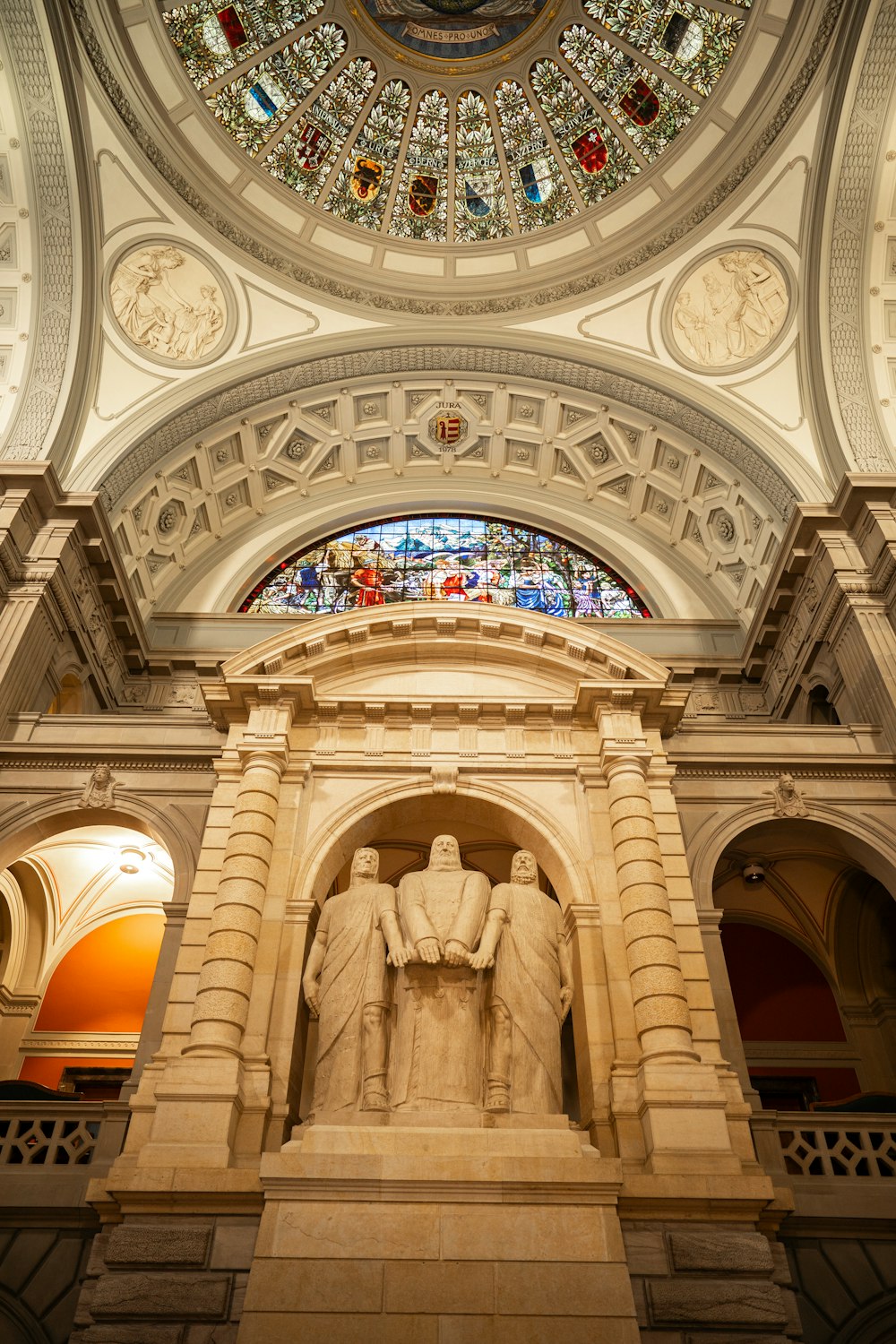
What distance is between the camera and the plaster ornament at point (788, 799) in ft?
41.7

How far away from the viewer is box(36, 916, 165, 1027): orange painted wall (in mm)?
15297

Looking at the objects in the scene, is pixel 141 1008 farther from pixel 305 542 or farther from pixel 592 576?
pixel 592 576

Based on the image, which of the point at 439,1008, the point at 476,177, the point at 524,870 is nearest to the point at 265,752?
the point at 524,870

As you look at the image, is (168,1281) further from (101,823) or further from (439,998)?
(101,823)

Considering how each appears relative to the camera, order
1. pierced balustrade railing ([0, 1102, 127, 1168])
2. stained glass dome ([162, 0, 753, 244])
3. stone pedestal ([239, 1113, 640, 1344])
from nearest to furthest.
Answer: stone pedestal ([239, 1113, 640, 1344]) → pierced balustrade railing ([0, 1102, 127, 1168]) → stained glass dome ([162, 0, 753, 244])

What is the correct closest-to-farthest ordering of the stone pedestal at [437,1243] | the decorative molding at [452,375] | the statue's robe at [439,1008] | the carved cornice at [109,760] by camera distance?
the stone pedestal at [437,1243]
the statue's robe at [439,1008]
the carved cornice at [109,760]
the decorative molding at [452,375]

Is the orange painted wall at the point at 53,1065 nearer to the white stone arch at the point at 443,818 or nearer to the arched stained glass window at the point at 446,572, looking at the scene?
the white stone arch at the point at 443,818

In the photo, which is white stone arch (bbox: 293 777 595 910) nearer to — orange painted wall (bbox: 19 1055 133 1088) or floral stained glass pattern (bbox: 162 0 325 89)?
orange painted wall (bbox: 19 1055 133 1088)

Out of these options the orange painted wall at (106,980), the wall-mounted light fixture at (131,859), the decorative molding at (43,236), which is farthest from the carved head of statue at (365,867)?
the decorative molding at (43,236)

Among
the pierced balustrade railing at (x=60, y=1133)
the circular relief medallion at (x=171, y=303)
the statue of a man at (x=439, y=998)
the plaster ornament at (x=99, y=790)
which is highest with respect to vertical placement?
the circular relief medallion at (x=171, y=303)

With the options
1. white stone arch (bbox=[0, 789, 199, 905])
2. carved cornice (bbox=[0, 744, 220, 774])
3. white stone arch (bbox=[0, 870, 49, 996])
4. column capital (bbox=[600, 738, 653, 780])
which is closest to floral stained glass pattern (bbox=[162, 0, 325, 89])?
carved cornice (bbox=[0, 744, 220, 774])

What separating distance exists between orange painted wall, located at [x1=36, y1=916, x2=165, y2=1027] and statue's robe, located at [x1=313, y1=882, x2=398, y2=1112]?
6553mm

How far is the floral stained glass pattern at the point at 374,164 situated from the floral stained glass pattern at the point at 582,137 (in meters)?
2.79

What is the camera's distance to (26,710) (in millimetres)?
14156
